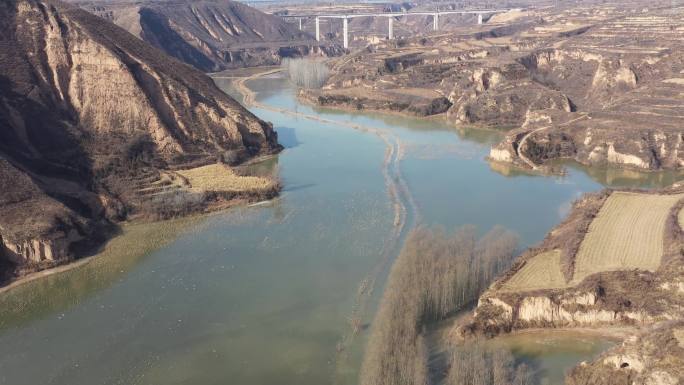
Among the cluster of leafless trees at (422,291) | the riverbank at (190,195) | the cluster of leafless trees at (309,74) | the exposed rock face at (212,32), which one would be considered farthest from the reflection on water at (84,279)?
the exposed rock face at (212,32)

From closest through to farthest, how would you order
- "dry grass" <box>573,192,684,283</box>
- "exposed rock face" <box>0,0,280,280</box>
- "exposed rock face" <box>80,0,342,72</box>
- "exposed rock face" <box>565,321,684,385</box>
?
1. "exposed rock face" <box>565,321,684,385</box>
2. "dry grass" <box>573,192,684,283</box>
3. "exposed rock face" <box>0,0,280,280</box>
4. "exposed rock face" <box>80,0,342,72</box>

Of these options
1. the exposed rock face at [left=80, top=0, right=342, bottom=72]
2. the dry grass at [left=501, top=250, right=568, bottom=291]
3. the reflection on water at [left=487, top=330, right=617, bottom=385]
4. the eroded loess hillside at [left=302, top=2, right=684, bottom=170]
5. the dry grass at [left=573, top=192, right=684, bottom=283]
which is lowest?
the reflection on water at [left=487, top=330, right=617, bottom=385]

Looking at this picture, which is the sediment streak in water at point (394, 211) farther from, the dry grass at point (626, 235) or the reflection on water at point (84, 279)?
the reflection on water at point (84, 279)

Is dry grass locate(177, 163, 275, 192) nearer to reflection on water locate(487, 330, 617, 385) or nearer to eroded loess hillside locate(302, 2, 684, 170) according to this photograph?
eroded loess hillside locate(302, 2, 684, 170)

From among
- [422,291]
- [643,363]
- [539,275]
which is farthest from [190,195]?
[643,363]

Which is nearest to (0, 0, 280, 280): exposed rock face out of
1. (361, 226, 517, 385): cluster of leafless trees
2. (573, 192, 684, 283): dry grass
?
(361, 226, 517, 385): cluster of leafless trees

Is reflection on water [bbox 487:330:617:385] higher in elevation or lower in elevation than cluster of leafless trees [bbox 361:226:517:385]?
lower
